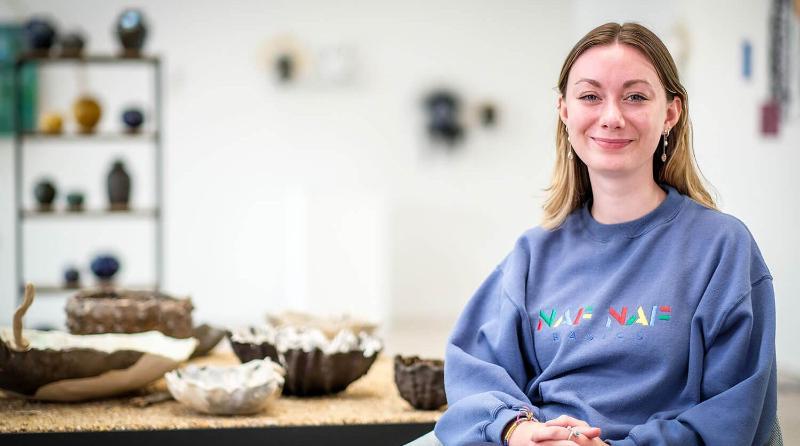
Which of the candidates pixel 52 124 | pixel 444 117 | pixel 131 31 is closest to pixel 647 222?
pixel 131 31

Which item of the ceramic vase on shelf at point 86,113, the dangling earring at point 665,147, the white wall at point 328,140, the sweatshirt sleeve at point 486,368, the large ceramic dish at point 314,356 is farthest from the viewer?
the white wall at point 328,140

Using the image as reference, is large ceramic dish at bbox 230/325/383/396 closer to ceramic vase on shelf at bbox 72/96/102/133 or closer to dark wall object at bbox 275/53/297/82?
ceramic vase on shelf at bbox 72/96/102/133

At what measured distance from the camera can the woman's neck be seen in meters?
1.65

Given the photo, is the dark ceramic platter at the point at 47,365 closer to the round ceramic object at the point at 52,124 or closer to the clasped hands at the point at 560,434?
the clasped hands at the point at 560,434

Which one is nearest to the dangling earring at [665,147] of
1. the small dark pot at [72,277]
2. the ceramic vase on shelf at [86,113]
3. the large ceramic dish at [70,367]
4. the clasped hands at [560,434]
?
the clasped hands at [560,434]

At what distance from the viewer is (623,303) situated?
1.59 meters

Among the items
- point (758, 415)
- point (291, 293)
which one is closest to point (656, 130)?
point (758, 415)

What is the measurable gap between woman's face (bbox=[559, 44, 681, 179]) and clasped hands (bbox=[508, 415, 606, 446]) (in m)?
0.43

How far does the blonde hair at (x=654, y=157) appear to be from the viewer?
5.29 ft

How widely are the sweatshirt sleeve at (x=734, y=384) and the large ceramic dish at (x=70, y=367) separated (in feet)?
3.68

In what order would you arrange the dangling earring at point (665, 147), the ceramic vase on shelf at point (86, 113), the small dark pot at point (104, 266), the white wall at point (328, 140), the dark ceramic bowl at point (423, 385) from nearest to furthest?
the dangling earring at point (665, 147) → the dark ceramic bowl at point (423, 385) → the small dark pot at point (104, 266) → the ceramic vase on shelf at point (86, 113) → the white wall at point (328, 140)

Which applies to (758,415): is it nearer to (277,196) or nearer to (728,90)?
(728,90)

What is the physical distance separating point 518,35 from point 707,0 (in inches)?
84.1

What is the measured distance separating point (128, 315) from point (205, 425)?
1.91 ft
